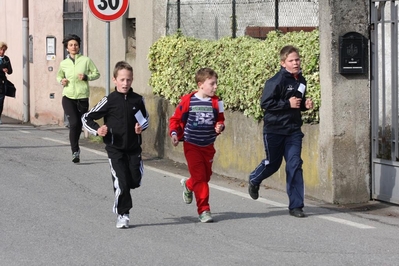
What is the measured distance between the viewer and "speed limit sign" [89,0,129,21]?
49.2 ft

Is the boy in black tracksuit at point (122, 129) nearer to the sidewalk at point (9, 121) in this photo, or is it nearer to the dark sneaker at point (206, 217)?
the dark sneaker at point (206, 217)

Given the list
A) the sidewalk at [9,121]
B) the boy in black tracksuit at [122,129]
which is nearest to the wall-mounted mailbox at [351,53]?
the boy in black tracksuit at [122,129]

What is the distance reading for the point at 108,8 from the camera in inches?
594

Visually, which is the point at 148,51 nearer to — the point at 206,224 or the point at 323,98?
the point at 323,98

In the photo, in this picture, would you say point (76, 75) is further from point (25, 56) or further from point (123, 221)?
point (25, 56)

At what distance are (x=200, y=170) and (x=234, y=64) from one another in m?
3.46

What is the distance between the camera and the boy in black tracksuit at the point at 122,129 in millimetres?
9305

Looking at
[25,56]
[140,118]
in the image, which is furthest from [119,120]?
[25,56]

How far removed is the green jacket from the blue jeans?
514 centimetres

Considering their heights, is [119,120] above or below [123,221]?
above

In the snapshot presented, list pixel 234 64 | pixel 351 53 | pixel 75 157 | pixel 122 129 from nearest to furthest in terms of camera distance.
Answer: pixel 122 129 < pixel 351 53 < pixel 234 64 < pixel 75 157

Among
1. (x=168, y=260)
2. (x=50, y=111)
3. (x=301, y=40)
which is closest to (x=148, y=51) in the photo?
(x=301, y=40)

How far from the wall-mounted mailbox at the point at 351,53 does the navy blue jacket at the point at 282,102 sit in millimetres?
943

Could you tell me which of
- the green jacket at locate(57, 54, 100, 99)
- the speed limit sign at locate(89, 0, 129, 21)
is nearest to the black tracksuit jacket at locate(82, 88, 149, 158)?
the green jacket at locate(57, 54, 100, 99)
